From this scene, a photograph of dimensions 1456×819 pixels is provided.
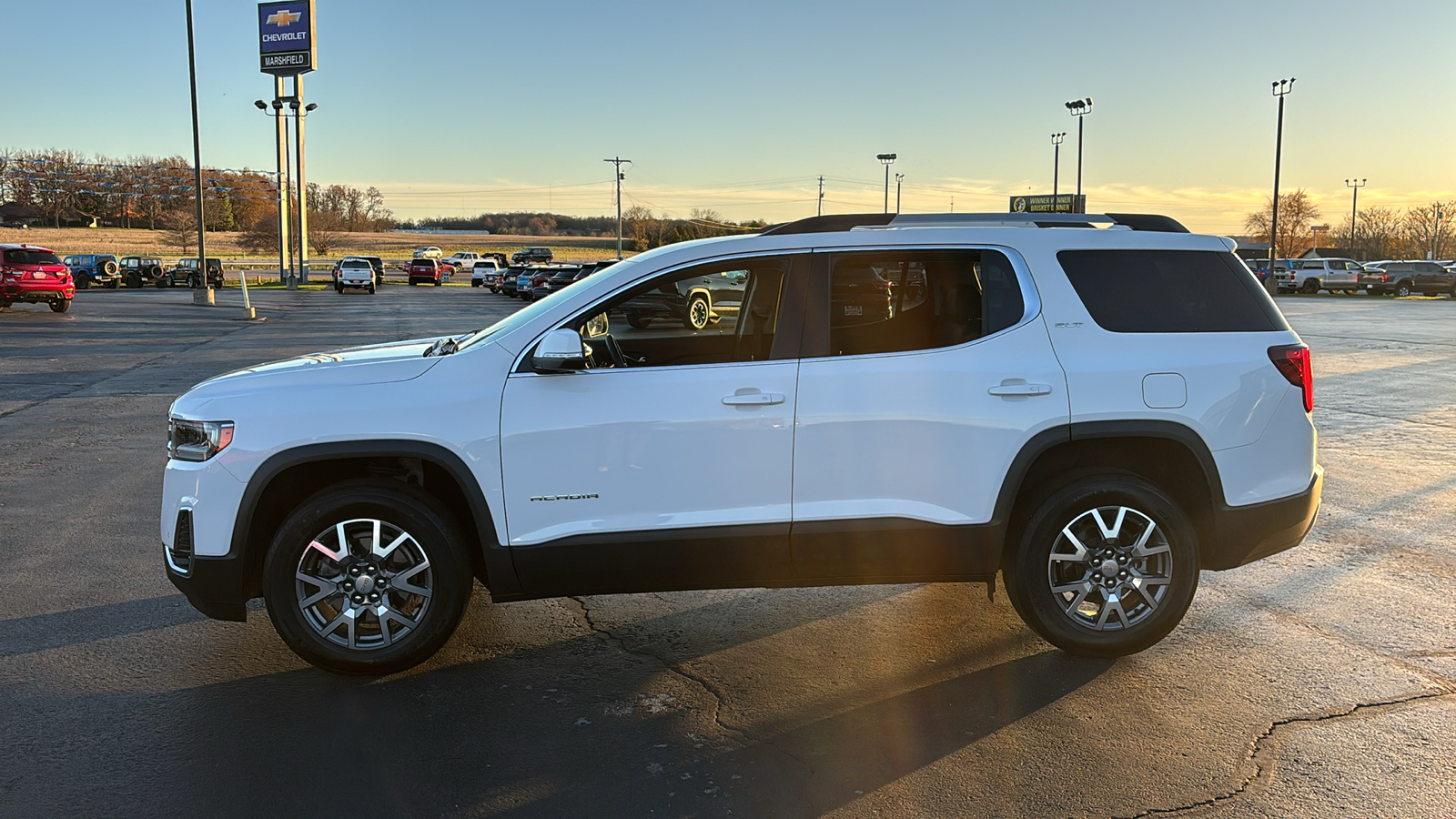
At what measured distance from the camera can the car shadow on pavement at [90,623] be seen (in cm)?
482

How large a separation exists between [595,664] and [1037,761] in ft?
6.22

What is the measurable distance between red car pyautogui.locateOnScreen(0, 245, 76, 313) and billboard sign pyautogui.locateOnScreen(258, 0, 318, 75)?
169 ft

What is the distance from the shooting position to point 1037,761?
12.2 feet

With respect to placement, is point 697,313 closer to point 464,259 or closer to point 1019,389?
point 1019,389

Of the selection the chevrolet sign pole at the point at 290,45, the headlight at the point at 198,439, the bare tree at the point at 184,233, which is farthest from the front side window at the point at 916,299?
the bare tree at the point at 184,233

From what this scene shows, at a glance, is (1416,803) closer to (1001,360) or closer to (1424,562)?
(1001,360)

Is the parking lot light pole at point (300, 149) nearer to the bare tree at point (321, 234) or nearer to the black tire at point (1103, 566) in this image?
the bare tree at point (321, 234)

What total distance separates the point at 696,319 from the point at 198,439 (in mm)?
2480

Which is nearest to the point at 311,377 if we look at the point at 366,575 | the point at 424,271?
the point at 366,575

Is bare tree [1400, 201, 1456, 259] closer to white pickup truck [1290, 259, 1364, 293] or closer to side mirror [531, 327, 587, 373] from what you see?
white pickup truck [1290, 259, 1364, 293]

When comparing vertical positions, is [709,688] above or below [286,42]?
below

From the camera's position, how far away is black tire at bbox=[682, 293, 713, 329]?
5.53 meters

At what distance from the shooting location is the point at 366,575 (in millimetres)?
4410

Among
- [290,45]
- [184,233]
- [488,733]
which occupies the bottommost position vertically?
[488,733]
